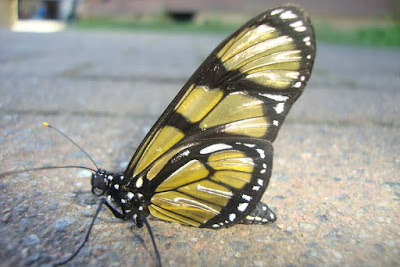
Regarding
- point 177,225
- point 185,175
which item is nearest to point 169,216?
point 177,225

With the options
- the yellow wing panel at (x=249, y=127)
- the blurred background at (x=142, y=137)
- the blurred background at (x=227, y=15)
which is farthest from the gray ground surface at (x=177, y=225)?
the blurred background at (x=227, y=15)

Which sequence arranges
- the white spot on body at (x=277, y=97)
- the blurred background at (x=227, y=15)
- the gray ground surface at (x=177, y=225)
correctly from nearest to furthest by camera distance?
the gray ground surface at (x=177, y=225)
the white spot on body at (x=277, y=97)
the blurred background at (x=227, y=15)

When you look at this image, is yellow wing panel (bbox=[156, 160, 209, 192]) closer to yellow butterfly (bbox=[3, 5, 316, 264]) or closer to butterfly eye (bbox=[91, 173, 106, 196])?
yellow butterfly (bbox=[3, 5, 316, 264])

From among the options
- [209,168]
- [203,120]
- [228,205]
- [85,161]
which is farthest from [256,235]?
[85,161]

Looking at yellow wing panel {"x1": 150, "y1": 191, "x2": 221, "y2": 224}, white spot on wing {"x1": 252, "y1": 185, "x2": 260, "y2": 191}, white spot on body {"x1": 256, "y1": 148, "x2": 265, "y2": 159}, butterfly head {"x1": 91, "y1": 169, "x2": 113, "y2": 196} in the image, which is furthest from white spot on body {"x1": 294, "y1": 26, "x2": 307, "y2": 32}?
butterfly head {"x1": 91, "y1": 169, "x2": 113, "y2": 196}

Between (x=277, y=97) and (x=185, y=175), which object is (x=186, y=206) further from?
(x=277, y=97)

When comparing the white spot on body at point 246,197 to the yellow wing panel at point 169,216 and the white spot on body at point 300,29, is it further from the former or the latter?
the white spot on body at point 300,29

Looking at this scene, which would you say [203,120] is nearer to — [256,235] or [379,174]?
[256,235]
